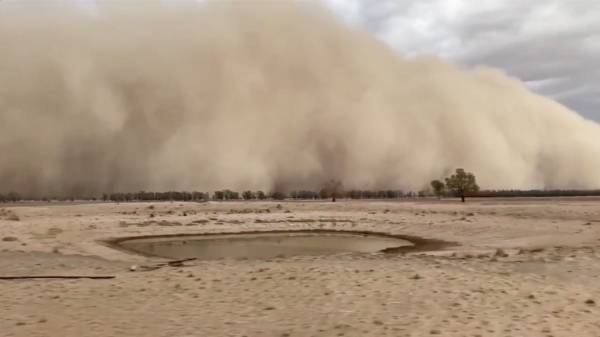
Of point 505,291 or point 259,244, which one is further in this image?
point 259,244

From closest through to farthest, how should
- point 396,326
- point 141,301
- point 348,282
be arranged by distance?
point 396,326 < point 141,301 < point 348,282

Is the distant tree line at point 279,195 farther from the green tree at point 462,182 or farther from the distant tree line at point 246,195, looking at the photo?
the green tree at point 462,182

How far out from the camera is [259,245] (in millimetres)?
19781

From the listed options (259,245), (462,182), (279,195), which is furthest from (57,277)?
(279,195)

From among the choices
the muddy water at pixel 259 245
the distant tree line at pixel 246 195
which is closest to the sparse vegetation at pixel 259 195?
the distant tree line at pixel 246 195

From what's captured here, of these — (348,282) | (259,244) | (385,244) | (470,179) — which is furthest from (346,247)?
(470,179)

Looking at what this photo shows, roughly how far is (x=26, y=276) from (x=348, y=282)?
6.25 meters

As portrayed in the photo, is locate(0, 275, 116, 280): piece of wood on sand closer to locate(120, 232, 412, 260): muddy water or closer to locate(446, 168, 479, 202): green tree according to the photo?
locate(120, 232, 412, 260): muddy water

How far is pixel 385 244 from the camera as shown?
19609mm

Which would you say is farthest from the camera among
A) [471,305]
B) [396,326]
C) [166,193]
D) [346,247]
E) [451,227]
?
[166,193]

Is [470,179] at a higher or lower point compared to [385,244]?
higher

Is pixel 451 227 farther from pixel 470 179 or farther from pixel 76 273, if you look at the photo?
pixel 470 179

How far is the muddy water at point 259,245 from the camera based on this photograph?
16525 millimetres

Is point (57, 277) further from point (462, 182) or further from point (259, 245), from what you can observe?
point (462, 182)
